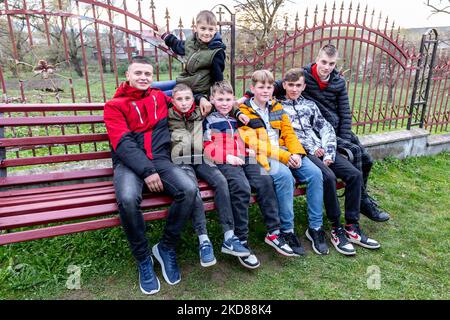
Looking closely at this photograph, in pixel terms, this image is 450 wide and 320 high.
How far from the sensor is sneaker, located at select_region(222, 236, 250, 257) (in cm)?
253

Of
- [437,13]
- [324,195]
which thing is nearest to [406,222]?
[324,195]

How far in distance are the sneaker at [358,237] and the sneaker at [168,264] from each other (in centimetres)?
162

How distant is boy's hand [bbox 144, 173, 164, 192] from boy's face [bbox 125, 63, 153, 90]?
2.51 feet

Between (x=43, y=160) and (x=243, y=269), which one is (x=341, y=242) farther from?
(x=43, y=160)

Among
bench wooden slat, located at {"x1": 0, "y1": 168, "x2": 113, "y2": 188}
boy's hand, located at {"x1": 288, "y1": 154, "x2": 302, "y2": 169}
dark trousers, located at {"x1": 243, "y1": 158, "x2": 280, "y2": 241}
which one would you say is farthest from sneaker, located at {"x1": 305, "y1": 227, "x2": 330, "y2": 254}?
bench wooden slat, located at {"x1": 0, "y1": 168, "x2": 113, "y2": 188}

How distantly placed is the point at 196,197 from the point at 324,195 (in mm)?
1213

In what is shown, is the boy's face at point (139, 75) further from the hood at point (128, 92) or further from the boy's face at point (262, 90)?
the boy's face at point (262, 90)

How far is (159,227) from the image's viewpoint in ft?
10.4

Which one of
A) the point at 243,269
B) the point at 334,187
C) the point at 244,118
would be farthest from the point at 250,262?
the point at 244,118

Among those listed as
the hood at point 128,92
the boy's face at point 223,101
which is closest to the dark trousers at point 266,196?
the boy's face at point 223,101

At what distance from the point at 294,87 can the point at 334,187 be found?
3.42 ft

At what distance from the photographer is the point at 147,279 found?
2.42 metres

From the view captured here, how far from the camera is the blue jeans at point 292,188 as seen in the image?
2.79 meters

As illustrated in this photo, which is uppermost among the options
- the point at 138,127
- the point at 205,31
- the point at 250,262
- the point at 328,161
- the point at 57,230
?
the point at 205,31
